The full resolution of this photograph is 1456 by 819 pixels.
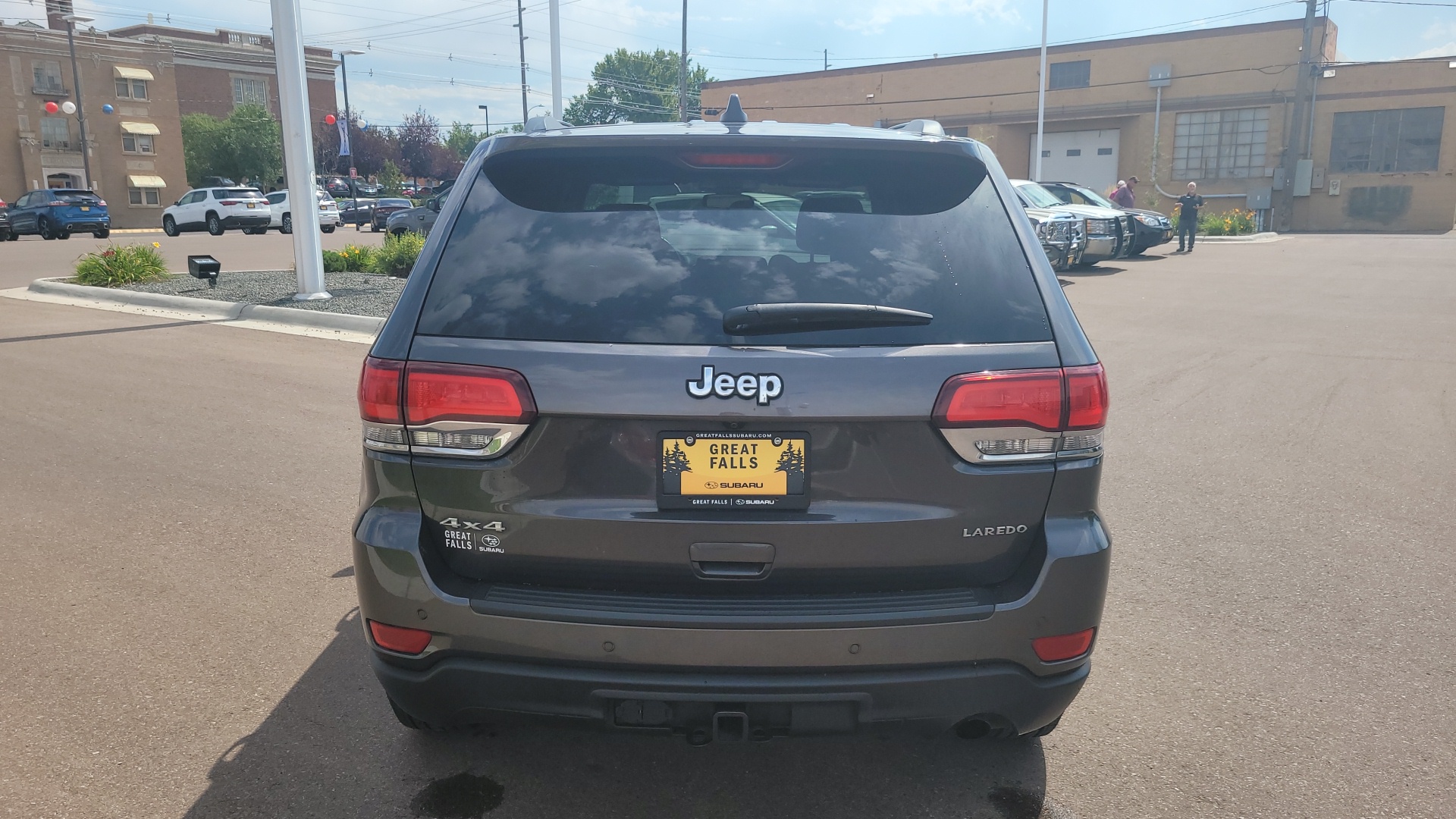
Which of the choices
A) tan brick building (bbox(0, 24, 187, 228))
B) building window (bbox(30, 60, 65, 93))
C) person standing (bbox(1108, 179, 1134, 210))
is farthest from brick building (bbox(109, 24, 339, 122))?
person standing (bbox(1108, 179, 1134, 210))

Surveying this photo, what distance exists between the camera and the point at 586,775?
313cm

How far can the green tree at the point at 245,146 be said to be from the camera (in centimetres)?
6844

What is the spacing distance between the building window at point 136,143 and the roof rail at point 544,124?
229ft

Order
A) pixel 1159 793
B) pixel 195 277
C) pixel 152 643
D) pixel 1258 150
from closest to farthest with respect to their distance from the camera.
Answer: pixel 1159 793 < pixel 152 643 < pixel 195 277 < pixel 1258 150

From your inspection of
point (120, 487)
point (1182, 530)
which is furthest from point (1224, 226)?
point (120, 487)

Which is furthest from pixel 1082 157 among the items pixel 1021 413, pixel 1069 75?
pixel 1021 413

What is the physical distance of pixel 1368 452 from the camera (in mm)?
6949

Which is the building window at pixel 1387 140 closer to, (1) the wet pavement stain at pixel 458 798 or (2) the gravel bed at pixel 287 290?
(2) the gravel bed at pixel 287 290

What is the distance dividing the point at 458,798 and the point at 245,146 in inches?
2936

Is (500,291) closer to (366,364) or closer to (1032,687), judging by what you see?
(366,364)

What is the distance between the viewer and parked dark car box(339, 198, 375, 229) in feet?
149

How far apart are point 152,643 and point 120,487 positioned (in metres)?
2.47

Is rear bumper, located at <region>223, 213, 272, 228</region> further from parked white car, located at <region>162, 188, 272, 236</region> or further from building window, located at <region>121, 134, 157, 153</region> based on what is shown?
building window, located at <region>121, 134, 157, 153</region>

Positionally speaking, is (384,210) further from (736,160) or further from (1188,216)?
(736,160)
